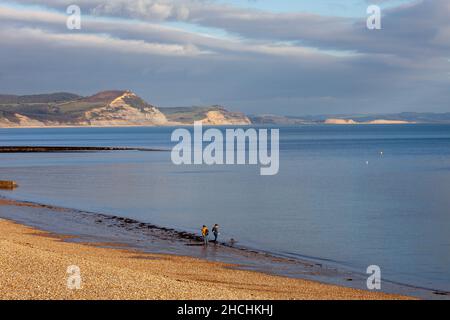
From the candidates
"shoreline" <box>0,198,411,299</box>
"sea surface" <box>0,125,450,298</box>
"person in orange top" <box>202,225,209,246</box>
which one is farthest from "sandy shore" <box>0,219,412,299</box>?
"sea surface" <box>0,125,450,298</box>

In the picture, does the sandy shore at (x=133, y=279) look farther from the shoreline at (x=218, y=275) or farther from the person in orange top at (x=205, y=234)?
the person in orange top at (x=205, y=234)

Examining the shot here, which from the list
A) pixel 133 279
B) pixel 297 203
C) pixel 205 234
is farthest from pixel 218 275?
pixel 297 203

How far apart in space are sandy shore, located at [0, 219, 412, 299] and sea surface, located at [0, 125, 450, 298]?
17.1ft

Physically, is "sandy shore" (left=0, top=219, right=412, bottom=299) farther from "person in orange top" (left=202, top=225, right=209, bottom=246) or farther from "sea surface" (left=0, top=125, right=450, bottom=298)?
"sea surface" (left=0, top=125, right=450, bottom=298)

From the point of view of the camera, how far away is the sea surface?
31.2 metres

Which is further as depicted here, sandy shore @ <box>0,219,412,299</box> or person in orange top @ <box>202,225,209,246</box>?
person in orange top @ <box>202,225,209,246</box>

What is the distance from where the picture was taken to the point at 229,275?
80.4ft

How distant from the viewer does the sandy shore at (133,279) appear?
1700 centimetres

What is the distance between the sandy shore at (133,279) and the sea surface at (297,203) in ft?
17.1

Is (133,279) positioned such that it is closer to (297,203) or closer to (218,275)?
(218,275)

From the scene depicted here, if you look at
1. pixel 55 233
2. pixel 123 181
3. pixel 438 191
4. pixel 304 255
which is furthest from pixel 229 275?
pixel 123 181

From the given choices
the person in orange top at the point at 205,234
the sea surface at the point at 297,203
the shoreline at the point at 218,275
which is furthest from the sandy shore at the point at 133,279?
the sea surface at the point at 297,203
